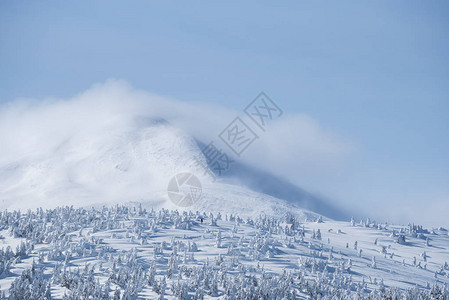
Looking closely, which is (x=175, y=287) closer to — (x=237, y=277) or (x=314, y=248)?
(x=237, y=277)

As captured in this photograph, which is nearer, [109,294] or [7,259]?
[109,294]

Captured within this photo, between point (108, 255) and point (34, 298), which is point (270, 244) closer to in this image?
point (108, 255)

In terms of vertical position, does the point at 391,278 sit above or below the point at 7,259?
above

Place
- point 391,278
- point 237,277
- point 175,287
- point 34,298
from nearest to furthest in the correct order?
1. point 34,298
2. point 175,287
3. point 237,277
4. point 391,278

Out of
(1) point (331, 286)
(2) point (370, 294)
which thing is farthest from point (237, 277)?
(2) point (370, 294)

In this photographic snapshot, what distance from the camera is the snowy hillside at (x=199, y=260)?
75.9 meters

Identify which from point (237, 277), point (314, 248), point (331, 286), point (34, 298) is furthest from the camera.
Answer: point (314, 248)

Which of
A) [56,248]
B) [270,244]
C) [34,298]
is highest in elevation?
[270,244]

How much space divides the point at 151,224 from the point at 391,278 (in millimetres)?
61299

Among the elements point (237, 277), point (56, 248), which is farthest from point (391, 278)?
point (56, 248)

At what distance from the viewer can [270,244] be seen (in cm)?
10881

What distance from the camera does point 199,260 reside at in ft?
305

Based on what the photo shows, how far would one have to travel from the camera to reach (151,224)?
118m

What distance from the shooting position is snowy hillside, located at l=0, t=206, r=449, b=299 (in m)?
75.9
